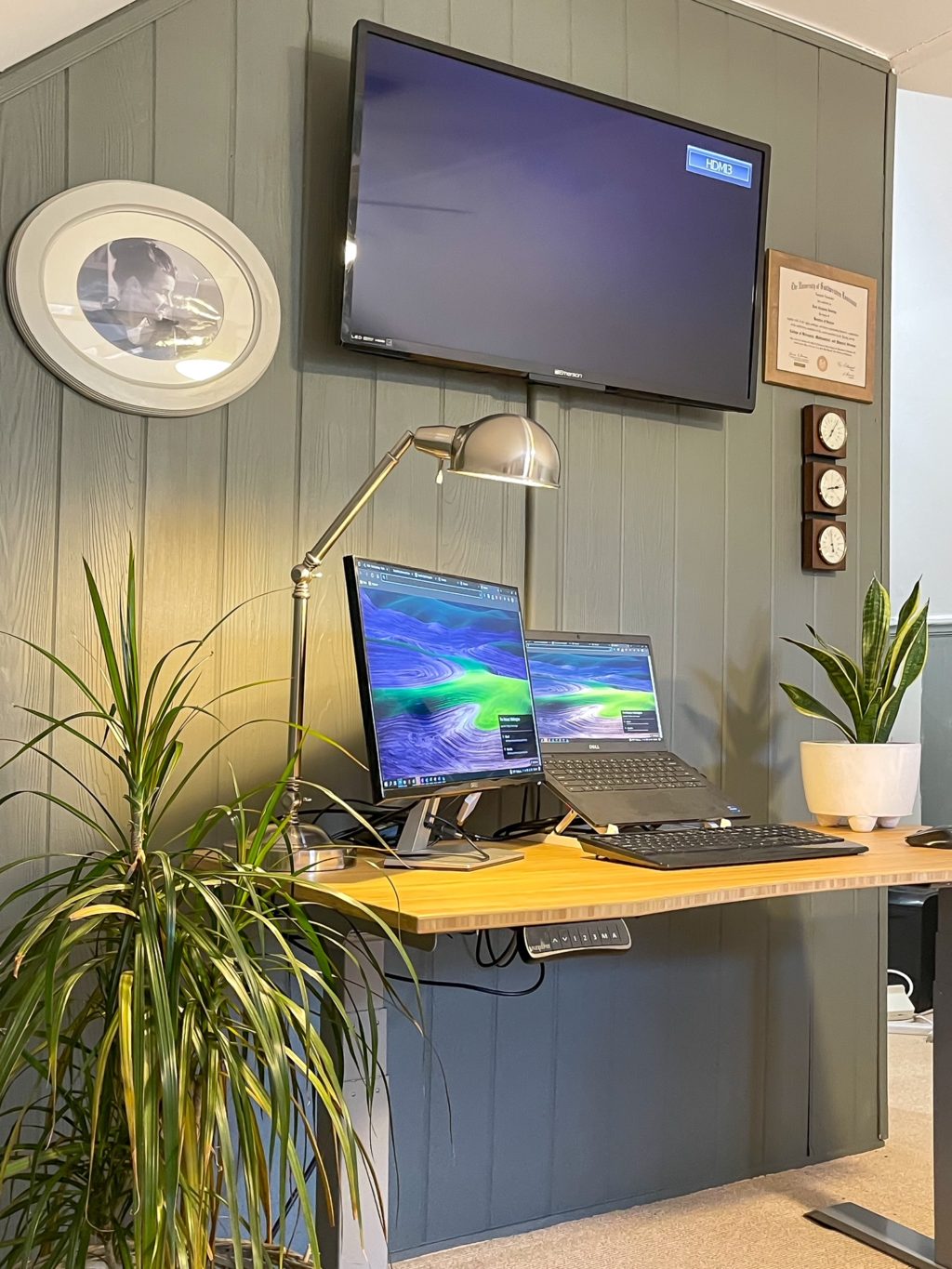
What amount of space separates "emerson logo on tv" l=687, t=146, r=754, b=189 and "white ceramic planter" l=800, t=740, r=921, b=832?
120 centimetres

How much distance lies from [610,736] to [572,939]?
2.50 feet

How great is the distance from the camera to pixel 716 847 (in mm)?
1938

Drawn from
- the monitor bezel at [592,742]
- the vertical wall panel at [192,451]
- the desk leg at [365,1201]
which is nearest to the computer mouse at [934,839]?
the monitor bezel at [592,742]

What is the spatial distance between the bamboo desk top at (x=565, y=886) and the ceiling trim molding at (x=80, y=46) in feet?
4.30

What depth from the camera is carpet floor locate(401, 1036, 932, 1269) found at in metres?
2.25

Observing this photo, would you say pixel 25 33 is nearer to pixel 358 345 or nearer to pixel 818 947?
pixel 358 345

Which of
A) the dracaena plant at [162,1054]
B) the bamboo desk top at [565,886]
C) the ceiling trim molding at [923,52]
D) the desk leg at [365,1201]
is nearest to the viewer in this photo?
the dracaena plant at [162,1054]

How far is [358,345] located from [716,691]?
111 centimetres

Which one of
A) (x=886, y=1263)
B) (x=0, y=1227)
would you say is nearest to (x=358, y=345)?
(x=0, y=1227)

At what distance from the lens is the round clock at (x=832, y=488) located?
111 inches

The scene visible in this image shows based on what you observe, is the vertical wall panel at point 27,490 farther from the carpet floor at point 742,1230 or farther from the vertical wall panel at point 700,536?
the vertical wall panel at point 700,536

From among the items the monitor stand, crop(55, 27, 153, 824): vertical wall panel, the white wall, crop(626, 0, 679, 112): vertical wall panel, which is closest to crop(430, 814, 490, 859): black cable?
the monitor stand

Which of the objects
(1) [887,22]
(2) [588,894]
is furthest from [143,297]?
(1) [887,22]

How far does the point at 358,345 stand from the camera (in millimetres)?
2145
